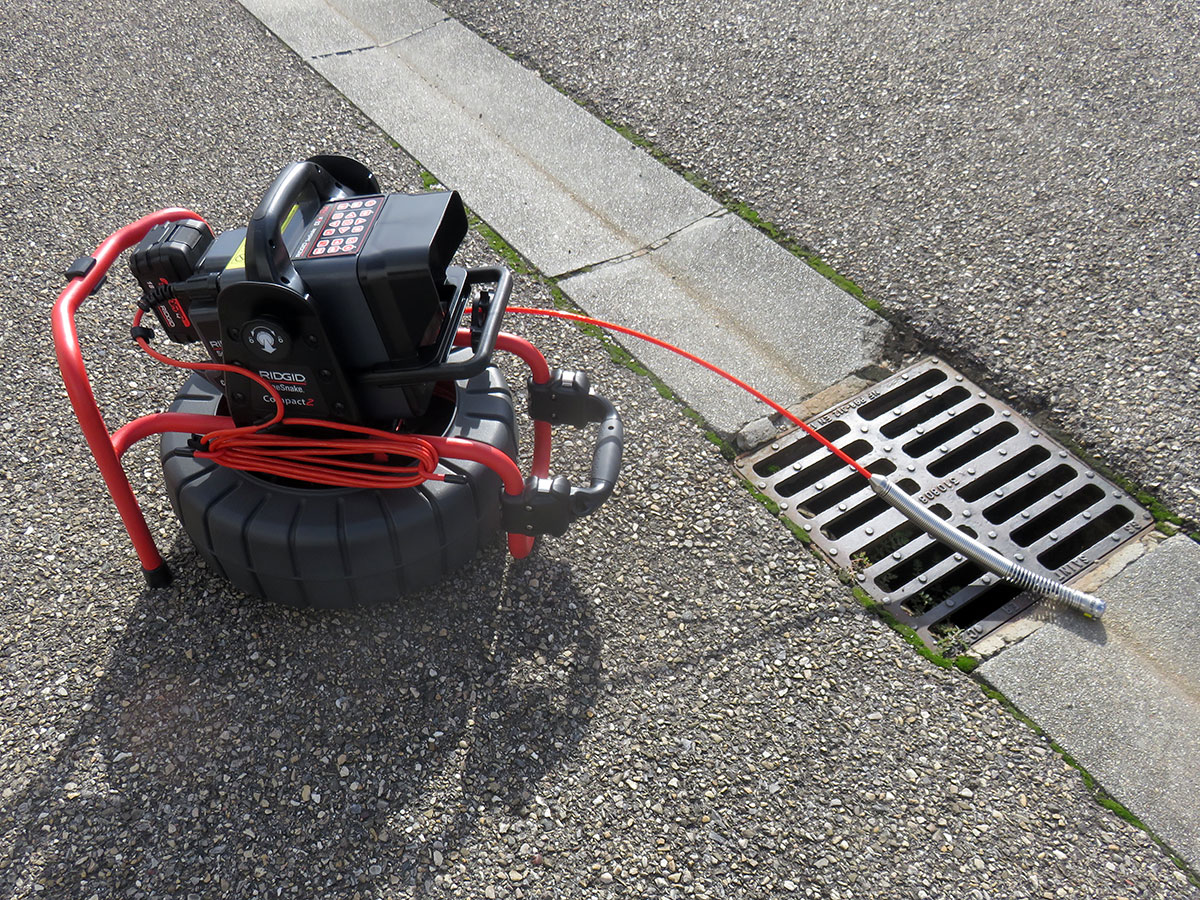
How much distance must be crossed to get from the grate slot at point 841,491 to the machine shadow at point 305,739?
927mm

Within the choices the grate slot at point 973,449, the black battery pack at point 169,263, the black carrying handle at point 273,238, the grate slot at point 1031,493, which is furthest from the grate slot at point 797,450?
the black battery pack at point 169,263

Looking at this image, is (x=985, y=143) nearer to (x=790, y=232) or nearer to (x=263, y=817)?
(x=790, y=232)

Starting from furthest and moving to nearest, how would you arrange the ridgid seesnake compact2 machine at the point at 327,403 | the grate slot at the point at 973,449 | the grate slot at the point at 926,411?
1. the grate slot at the point at 926,411
2. the grate slot at the point at 973,449
3. the ridgid seesnake compact2 machine at the point at 327,403

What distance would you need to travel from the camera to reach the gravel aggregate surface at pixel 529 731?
238cm

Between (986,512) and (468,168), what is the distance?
3.10 m

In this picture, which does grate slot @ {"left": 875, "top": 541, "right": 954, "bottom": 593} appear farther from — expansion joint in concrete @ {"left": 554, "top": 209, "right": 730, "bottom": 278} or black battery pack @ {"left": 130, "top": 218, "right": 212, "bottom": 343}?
black battery pack @ {"left": 130, "top": 218, "right": 212, "bottom": 343}

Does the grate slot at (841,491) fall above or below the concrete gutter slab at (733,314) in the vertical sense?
below

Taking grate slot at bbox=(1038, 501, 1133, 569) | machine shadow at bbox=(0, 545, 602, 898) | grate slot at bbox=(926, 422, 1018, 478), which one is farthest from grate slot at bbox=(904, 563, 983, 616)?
machine shadow at bbox=(0, 545, 602, 898)

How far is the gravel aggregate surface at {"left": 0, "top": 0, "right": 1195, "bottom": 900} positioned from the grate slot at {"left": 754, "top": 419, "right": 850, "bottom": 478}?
0.16 meters

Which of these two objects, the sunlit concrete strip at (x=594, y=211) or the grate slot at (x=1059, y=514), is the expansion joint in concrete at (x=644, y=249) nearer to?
the sunlit concrete strip at (x=594, y=211)

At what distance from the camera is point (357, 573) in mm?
2656

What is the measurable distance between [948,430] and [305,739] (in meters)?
2.52

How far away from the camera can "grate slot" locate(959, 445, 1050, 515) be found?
3.35 meters

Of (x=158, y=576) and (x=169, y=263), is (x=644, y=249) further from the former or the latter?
(x=158, y=576)
